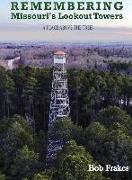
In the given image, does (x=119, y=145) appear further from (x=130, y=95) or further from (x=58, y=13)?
(x=130, y=95)

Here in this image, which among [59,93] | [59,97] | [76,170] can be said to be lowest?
[76,170]

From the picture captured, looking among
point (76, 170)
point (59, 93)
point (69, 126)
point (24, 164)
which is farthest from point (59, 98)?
point (76, 170)

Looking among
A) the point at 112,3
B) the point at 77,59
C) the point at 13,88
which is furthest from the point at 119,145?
the point at 77,59

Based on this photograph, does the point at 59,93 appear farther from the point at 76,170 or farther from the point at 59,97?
the point at 76,170

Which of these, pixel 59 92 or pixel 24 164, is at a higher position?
pixel 59 92

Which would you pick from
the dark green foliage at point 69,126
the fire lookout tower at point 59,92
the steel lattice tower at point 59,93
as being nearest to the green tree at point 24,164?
the dark green foliage at point 69,126

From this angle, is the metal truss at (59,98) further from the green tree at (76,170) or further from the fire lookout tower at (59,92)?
the green tree at (76,170)

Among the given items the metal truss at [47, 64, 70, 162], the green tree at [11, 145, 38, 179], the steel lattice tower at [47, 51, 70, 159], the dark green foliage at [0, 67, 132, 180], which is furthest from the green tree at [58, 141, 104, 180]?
the metal truss at [47, 64, 70, 162]

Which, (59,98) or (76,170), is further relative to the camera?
(59,98)

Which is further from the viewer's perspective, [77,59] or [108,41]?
[77,59]

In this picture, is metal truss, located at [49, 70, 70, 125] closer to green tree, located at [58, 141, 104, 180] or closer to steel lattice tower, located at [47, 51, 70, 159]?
steel lattice tower, located at [47, 51, 70, 159]

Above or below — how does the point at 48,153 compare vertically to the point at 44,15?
below
